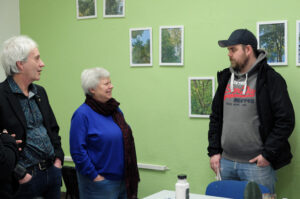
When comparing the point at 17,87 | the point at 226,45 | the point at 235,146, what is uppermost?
the point at 226,45

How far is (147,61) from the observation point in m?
3.58

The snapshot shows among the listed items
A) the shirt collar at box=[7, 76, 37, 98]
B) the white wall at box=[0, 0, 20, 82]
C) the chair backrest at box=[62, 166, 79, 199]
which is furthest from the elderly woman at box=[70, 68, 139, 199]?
the white wall at box=[0, 0, 20, 82]

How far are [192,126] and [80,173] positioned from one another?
3.86 feet

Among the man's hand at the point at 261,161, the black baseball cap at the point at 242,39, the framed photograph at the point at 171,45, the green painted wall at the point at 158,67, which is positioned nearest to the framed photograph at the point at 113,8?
the green painted wall at the point at 158,67

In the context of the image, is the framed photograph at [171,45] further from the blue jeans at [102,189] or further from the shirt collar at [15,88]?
the shirt collar at [15,88]

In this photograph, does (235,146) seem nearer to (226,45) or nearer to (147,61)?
(226,45)

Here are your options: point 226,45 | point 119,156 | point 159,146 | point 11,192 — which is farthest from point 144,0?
point 11,192

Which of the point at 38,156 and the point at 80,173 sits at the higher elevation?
the point at 38,156

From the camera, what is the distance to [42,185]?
91.9 inches

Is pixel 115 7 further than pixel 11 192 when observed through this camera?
Yes

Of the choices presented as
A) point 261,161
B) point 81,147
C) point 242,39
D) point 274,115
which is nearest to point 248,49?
point 242,39

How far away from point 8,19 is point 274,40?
2816 mm

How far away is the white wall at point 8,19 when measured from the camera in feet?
13.5

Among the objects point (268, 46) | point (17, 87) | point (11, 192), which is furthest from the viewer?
point (268, 46)
